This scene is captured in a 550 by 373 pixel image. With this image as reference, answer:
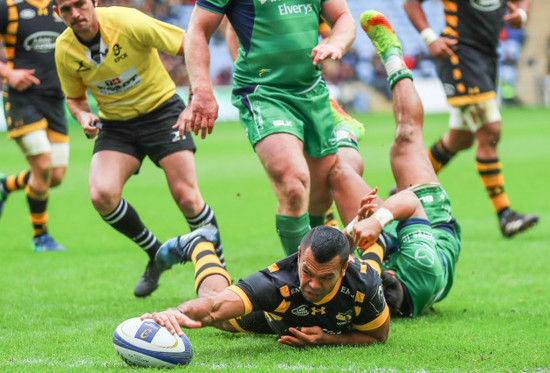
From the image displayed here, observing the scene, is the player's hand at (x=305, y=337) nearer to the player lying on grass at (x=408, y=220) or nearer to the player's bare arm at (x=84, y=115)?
the player lying on grass at (x=408, y=220)

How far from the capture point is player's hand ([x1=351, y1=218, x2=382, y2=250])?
15.6ft

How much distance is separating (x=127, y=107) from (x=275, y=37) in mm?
1418

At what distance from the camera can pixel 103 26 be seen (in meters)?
5.82

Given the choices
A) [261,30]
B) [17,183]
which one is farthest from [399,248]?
[17,183]

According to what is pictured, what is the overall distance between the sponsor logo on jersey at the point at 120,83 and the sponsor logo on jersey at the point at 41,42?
2.69m

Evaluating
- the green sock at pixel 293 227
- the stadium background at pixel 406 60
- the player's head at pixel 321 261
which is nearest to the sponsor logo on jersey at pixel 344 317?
the player's head at pixel 321 261

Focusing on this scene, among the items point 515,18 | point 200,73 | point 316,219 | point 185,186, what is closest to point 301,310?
point 200,73

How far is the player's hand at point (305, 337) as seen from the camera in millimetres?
4230

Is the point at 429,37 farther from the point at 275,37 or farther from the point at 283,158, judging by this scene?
the point at 283,158

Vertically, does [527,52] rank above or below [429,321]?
below

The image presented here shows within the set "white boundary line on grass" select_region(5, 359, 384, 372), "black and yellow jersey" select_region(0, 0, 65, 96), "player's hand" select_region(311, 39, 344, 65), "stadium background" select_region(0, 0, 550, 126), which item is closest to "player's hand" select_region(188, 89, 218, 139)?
"player's hand" select_region(311, 39, 344, 65)

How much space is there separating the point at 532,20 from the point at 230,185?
2957 cm

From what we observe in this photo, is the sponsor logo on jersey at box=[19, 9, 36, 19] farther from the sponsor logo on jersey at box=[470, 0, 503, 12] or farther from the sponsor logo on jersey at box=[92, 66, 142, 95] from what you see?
the sponsor logo on jersey at box=[470, 0, 503, 12]

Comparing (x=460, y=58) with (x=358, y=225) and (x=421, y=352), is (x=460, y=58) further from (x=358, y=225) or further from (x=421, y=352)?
(x=421, y=352)
